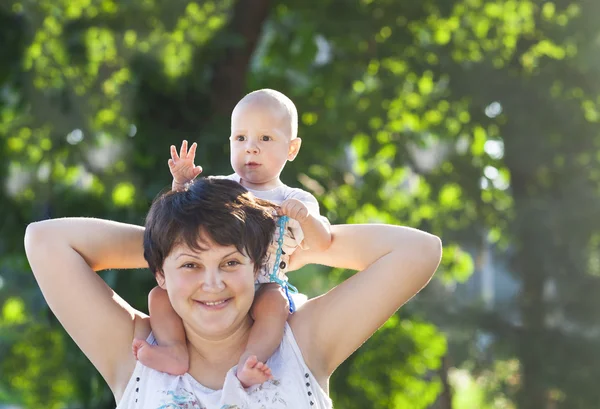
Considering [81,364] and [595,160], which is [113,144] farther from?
[595,160]

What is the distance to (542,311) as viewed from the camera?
998 cm

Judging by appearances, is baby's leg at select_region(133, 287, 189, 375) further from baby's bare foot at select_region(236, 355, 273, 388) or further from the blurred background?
the blurred background

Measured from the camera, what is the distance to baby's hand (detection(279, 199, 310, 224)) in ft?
7.38

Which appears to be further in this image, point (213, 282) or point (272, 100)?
point (272, 100)

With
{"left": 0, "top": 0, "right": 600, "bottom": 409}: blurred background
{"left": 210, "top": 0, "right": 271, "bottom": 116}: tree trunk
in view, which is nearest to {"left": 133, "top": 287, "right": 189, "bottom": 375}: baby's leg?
{"left": 0, "top": 0, "right": 600, "bottom": 409}: blurred background

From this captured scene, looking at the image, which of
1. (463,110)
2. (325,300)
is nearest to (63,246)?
(325,300)

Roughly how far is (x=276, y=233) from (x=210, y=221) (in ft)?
0.59

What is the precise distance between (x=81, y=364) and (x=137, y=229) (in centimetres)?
390

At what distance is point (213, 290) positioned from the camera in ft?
7.25

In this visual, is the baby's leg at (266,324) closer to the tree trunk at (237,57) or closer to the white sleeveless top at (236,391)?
the white sleeveless top at (236,391)

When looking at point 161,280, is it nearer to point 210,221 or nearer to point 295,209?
point 210,221

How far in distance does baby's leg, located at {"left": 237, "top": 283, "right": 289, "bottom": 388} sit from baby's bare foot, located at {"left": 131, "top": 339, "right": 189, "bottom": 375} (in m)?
0.13

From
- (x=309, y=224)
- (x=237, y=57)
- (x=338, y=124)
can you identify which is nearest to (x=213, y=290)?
(x=309, y=224)

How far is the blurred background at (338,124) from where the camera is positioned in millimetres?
6543
